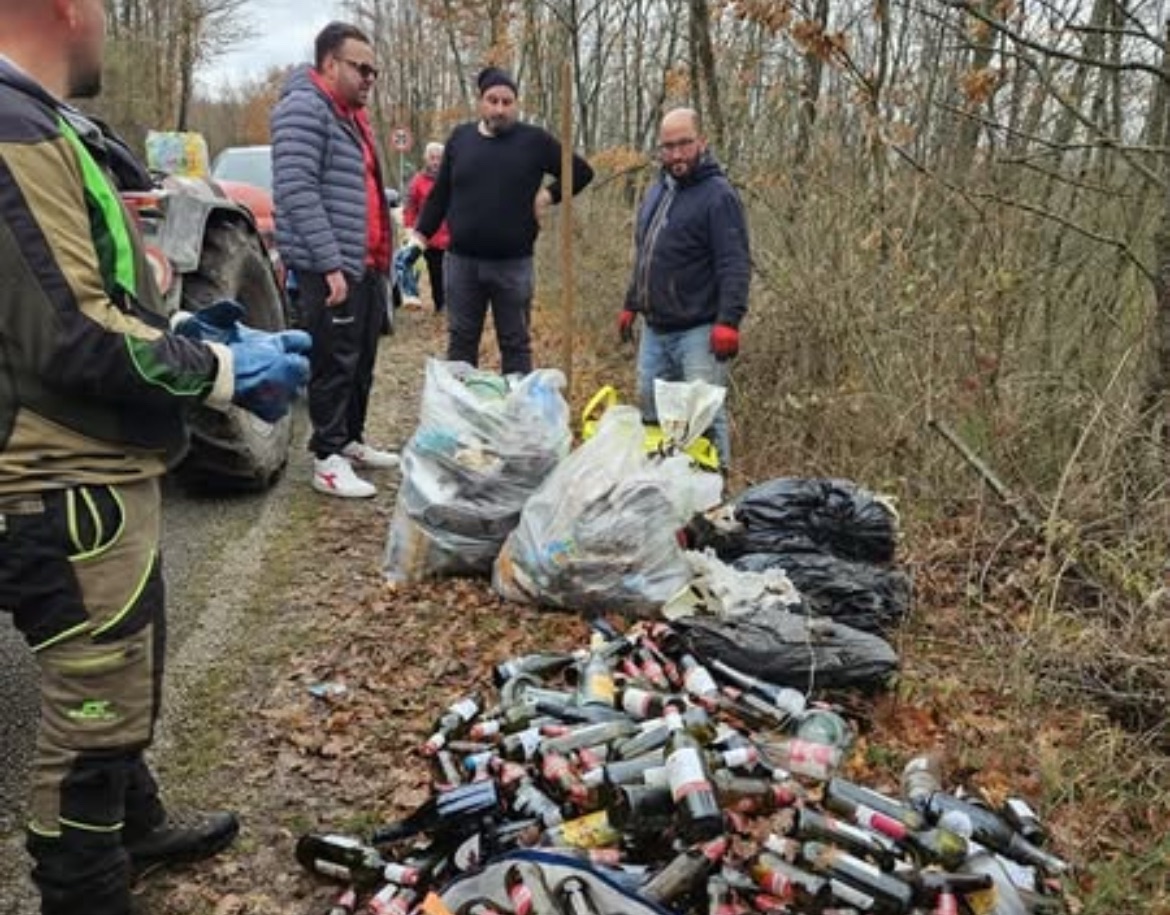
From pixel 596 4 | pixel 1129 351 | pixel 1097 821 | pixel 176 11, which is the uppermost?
pixel 176 11

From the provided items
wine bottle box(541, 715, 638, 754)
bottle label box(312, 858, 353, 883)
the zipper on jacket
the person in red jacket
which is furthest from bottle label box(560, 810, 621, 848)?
the person in red jacket

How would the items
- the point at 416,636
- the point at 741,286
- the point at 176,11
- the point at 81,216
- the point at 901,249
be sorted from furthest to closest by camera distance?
the point at 176,11
the point at 901,249
the point at 741,286
the point at 416,636
the point at 81,216

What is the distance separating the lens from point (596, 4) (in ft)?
45.5

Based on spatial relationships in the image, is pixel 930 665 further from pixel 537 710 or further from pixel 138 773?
pixel 138 773

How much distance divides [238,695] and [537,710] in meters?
0.97

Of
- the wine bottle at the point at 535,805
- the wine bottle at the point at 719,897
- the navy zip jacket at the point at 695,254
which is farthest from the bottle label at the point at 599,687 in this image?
the navy zip jacket at the point at 695,254

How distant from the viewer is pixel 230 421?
14.6 feet

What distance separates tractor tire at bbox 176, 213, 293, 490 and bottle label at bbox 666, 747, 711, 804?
2.61 meters

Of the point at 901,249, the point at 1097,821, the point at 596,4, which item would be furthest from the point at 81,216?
the point at 596,4

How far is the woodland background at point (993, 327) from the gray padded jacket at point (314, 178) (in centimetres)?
225

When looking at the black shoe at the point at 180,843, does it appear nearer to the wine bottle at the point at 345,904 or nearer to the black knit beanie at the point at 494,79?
the wine bottle at the point at 345,904

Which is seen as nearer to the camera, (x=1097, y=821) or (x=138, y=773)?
(x=138, y=773)

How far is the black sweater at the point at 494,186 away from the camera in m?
5.30

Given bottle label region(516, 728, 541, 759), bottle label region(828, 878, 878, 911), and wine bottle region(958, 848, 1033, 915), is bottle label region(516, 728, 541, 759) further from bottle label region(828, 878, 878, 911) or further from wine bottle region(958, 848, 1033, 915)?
wine bottle region(958, 848, 1033, 915)
